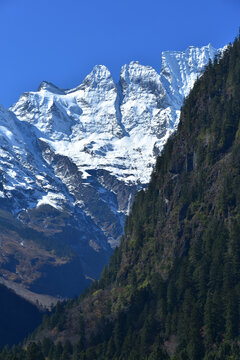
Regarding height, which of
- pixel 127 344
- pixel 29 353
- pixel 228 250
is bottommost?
pixel 29 353

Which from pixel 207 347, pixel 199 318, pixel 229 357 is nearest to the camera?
pixel 229 357

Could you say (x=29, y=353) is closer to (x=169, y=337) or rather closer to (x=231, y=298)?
(x=169, y=337)

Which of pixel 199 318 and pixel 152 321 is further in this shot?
pixel 152 321

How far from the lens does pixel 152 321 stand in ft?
650

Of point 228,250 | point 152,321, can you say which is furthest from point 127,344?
point 228,250

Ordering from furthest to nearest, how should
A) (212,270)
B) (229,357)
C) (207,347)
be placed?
(212,270)
(207,347)
(229,357)

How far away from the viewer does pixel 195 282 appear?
654ft

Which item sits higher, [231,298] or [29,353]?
[231,298]

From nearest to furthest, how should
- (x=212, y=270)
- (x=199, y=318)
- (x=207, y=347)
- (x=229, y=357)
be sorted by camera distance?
1. (x=229, y=357)
2. (x=207, y=347)
3. (x=199, y=318)
4. (x=212, y=270)

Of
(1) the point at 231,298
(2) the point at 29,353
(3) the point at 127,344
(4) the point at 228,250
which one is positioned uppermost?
(4) the point at 228,250

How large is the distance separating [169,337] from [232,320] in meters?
24.1

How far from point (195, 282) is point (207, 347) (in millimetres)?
34283

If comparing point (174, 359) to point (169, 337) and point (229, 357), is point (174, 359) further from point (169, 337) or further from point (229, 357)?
point (169, 337)

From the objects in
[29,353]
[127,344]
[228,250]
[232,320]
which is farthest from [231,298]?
[29,353]
